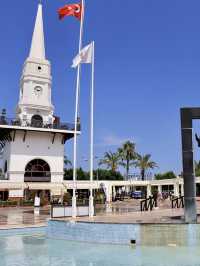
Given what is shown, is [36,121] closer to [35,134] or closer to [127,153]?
[35,134]

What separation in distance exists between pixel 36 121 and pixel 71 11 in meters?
28.7

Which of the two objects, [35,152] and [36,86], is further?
[36,86]

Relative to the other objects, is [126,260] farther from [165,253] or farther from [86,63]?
[86,63]

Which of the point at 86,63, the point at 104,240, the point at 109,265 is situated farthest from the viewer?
the point at 86,63

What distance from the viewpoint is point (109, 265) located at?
9805mm

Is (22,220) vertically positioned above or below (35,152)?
below

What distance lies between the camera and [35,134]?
1818 inches

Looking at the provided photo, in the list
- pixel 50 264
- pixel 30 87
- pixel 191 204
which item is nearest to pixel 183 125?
pixel 191 204

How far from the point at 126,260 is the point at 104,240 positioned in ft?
8.89

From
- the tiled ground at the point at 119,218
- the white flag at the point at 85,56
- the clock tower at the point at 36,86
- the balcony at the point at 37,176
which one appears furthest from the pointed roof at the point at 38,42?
the white flag at the point at 85,56

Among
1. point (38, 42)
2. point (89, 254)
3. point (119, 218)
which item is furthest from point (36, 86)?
point (89, 254)

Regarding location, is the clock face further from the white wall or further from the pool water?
the pool water

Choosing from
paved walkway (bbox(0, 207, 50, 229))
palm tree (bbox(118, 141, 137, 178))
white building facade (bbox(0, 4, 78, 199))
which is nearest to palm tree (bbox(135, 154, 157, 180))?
palm tree (bbox(118, 141, 137, 178))

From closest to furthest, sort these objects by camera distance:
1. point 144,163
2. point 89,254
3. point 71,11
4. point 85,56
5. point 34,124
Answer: point 89,254
point 85,56
point 71,11
point 34,124
point 144,163
